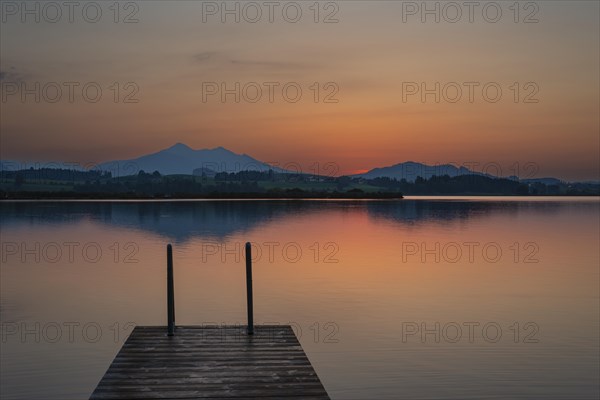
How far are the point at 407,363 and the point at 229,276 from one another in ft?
63.5

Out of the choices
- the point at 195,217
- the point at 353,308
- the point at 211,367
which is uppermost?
the point at 211,367

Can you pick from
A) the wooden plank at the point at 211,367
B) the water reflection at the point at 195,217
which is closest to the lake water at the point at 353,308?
the wooden plank at the point at 211,367

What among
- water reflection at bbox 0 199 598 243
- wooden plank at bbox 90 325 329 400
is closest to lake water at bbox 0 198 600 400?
wooden plank at bbox 90 325 329 400

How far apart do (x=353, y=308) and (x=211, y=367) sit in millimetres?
14566

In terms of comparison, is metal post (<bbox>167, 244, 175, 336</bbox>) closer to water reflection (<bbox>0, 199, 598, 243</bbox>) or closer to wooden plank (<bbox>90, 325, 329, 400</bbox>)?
wooden plank (<bbox>90, 325, 329, 400</bbox>)

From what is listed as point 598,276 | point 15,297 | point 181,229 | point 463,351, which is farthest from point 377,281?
point 181,229

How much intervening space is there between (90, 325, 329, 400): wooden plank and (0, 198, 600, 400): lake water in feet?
8.09

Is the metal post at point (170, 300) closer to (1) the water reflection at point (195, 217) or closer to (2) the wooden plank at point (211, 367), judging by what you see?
(2) the wooden plank at point (211, 367)

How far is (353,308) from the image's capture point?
26094 millimetres

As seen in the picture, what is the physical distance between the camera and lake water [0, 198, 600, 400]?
16.2m

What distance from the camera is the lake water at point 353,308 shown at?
16234mm

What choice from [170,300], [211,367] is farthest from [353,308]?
[211,367]

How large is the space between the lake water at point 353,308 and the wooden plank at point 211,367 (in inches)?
97.1

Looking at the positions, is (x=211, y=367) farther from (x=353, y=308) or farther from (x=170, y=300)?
(x=353, y=308)
